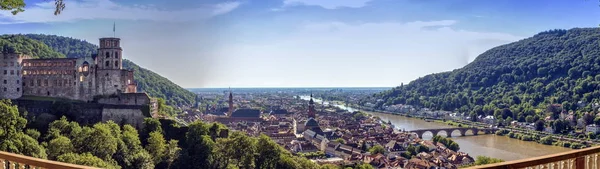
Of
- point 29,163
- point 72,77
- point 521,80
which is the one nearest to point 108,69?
point 72,77

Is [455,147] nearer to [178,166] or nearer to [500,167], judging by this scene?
[178,166]

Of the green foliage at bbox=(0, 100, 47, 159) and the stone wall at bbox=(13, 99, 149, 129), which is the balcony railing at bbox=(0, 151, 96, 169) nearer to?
the green foliage at bbox=(0, 100, 47, 159)

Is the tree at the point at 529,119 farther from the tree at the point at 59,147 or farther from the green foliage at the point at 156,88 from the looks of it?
the tree at the point at 59,147

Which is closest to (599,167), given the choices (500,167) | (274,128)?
(500,167)

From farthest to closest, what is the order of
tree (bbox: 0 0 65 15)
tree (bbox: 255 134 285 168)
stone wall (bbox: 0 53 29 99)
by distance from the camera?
stone wall (bbox: 0 53 29 99), tree (bbox: 255 134 285 168), tree (bbox: 0 0 65 15)

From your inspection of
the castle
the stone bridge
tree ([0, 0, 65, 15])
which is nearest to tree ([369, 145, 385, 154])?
the stone bridge

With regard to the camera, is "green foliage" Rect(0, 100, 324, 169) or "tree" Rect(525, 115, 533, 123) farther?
"tree" Rect(525, 115, 533, 123)

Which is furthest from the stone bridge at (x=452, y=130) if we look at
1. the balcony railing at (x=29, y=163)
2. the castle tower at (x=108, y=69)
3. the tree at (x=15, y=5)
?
the balcony railing at (x=29, y=163)
